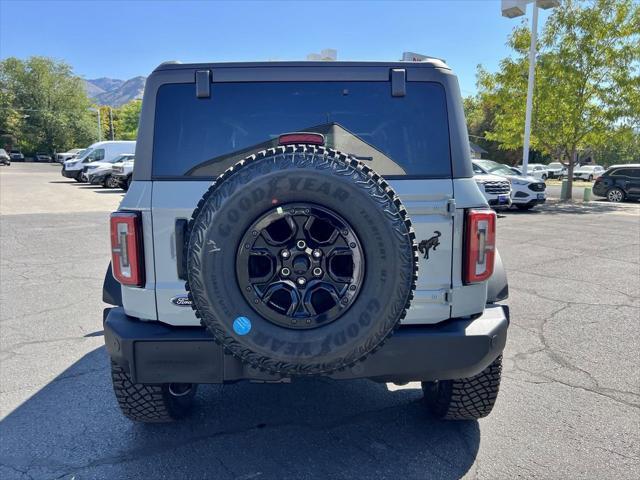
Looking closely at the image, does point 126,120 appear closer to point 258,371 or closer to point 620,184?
point 620,184

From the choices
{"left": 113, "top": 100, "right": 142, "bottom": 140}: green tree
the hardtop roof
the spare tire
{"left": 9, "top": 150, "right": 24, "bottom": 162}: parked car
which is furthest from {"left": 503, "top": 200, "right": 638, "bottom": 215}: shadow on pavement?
{"left": 113, "top": 100, "right": 142, "bottom": 140}: green tree

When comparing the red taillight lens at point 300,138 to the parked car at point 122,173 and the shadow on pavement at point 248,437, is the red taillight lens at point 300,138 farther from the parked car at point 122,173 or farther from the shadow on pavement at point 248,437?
the parked car at point 122,173

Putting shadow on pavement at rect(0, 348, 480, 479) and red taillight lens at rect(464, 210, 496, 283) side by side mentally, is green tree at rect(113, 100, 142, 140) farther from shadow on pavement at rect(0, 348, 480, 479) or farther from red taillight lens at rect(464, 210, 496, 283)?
red taillight lens at rect(464, 210, 496, 283)

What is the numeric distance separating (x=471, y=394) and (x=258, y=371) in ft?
4.41

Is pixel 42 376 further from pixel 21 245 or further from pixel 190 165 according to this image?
pixel 21 245

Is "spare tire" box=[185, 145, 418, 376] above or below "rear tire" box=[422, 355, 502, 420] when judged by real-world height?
above

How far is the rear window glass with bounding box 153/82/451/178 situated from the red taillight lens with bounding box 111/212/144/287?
16.4 inches

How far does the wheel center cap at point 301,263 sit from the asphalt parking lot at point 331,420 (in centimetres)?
118

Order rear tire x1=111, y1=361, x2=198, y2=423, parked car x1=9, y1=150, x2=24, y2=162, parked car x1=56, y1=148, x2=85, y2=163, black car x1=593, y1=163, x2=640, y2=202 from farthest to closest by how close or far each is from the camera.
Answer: parked car x1=9, y1=150, x2=24, y2=162, parked car x1=56, y1=148, x2=85, y2=163, black car x1=593, y1=163, x2=640, y2=202, rear tire x1=111, y1=361, x2=198, y2=423

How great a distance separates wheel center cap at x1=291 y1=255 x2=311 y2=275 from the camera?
208cm

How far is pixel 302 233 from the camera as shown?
2.07 meters

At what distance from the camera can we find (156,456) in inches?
106

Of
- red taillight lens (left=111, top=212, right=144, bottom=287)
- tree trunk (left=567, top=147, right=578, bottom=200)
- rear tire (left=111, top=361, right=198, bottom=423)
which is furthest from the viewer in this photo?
tree trunk (left=567, top=147, right=578, bottom=200)

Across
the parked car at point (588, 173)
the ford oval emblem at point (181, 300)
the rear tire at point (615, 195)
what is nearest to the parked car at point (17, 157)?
the parked car at point (588, 173)
